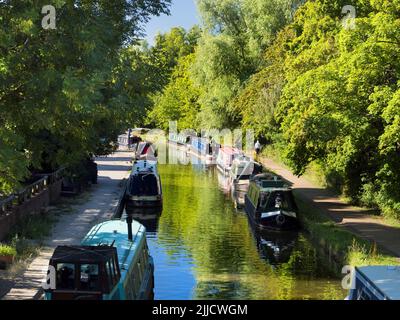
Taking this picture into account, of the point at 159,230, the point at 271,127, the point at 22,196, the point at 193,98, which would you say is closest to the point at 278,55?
the point at 271,127

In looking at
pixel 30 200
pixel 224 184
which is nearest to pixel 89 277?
pixel 30 200

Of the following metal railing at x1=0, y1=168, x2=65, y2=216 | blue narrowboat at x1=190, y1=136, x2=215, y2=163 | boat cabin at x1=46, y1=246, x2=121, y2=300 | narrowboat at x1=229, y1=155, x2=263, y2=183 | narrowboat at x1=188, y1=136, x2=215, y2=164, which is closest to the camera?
boat cabin at x1=46, y1=246, x2=121, y2=300

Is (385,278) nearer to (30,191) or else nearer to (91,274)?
(91,274)

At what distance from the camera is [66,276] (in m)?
14.1

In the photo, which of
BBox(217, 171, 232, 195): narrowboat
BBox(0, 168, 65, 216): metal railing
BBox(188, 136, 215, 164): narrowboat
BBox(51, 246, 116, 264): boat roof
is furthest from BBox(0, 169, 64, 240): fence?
BBox(188, 136, 215, 164): narrowboat

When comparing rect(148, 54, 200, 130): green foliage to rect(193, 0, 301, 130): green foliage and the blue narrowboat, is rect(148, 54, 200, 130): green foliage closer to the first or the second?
the blue narrowboat

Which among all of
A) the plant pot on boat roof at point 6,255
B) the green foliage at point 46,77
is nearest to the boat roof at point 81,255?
the green foliage at point 46,77

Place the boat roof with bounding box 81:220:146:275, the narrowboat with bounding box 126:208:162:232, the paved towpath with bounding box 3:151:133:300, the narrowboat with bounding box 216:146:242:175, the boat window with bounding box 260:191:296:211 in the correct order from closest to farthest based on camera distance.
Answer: the boat roof with bounding box 81:220:146:275, the paved towpath with bounding box 3:151:133:300, the boat window with bounding box 260:191:296:211, the narrowboat with bounding box 126:208:162:232, the narrowboat with bounding box 216:146:242:175

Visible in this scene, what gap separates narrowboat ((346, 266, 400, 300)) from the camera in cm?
1318

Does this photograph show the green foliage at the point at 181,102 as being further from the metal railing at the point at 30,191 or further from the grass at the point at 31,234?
the grass at the point at 31,234

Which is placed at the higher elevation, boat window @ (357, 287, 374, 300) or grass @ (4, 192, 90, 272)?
boat window @ (357, 287, 374, 300)

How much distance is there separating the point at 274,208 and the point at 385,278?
17809 millimetres

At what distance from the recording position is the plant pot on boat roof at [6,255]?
20062mm

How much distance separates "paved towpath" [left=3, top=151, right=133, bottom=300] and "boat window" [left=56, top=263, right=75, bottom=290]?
3.60 metres
